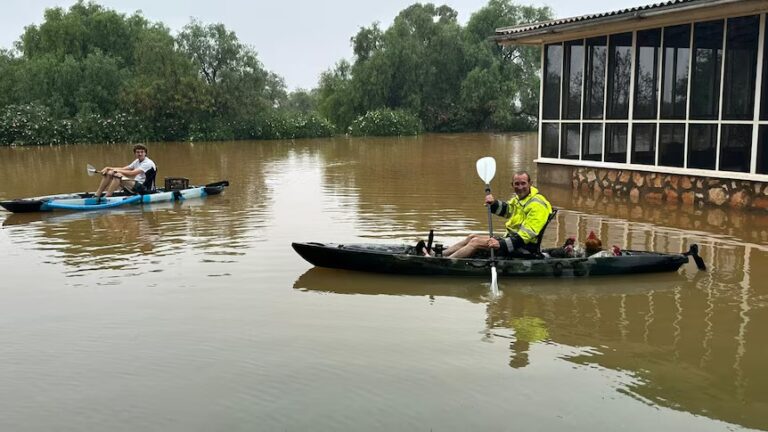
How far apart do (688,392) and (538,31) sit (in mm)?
11708

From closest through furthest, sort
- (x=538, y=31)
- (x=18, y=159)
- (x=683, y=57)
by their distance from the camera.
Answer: (x=683, y=57)
(x=538, y=31)
(x=18, y=159)

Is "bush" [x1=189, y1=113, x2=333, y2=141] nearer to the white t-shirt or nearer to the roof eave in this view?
the roof eave

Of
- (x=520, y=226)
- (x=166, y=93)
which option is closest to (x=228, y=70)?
(x=166, y=93)

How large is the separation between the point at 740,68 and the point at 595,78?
11.0ft

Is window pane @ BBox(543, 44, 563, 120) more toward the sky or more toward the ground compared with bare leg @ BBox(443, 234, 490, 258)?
more toward the sky

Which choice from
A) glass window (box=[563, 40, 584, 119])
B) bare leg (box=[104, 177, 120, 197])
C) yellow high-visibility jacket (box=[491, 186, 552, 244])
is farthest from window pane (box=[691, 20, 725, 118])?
bare leg (box=[104, 177, 120, 197])

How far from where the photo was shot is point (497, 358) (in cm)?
622

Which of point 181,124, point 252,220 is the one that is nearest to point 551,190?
point 252,220

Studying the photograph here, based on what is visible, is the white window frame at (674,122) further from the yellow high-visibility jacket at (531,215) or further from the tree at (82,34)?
the tree at (82,34)

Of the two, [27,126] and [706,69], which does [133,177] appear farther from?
[27,126]

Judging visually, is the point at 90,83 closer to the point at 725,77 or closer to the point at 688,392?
the point at 725,77

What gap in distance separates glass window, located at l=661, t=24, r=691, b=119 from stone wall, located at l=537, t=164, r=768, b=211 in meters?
1.31

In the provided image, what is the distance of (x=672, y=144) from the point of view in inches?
Answer: 569

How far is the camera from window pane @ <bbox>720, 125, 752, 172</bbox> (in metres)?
13.1
